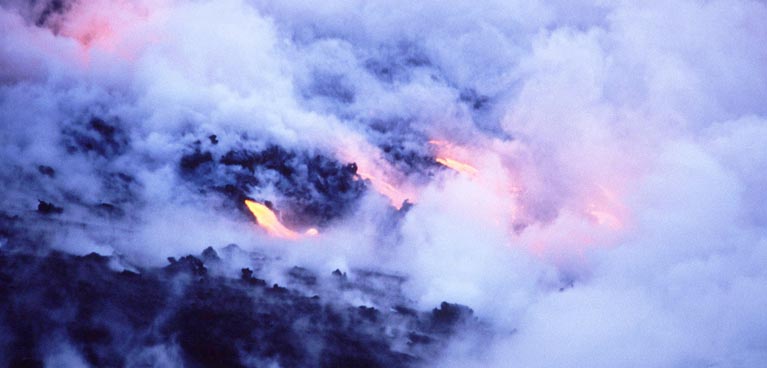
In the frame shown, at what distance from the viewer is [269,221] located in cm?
2208

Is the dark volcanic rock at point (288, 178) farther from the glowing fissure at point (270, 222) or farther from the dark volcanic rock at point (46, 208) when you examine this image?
the dark volcanic rock at point (46, 208)

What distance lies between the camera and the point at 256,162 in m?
23.4

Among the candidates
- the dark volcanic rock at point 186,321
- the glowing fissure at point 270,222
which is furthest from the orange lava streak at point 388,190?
the dark volcanic rock at point 186,321

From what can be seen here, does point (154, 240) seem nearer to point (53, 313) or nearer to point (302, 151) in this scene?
point (53, 313)

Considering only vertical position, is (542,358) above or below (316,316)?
above

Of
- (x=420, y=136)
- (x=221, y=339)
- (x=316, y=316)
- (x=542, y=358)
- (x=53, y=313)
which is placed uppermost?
(x=420, y=136)

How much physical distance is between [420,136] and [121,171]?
43.5ft

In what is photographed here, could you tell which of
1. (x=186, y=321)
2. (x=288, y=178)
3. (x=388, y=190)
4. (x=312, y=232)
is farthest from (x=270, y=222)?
(x=186, y=321)

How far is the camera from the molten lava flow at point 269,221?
21703mm

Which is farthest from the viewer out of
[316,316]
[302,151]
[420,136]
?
[420,136]

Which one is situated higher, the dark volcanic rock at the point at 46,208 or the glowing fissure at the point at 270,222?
the glowing fissure at the point at 270,222

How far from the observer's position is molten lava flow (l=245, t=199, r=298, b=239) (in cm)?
2170

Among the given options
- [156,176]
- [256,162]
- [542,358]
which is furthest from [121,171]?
[542,358]

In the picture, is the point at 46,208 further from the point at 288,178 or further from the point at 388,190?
the point at 388,190
